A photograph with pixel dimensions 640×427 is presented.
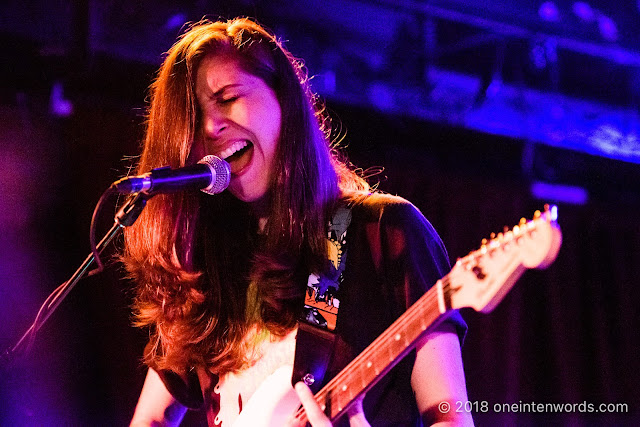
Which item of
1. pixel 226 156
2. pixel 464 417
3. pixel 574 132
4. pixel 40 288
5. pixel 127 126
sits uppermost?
pixel 574 132

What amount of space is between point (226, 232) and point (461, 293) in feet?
3.87

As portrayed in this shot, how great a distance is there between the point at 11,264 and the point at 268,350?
2158mm

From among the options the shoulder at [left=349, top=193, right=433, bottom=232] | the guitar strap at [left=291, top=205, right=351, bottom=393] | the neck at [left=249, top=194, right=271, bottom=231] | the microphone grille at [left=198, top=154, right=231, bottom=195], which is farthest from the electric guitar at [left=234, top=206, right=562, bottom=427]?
the neck at [left=249, top=194, right=271, bottom=231]

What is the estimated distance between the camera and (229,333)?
7.63 ft

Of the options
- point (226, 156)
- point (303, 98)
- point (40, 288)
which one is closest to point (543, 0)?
point (303, 98)

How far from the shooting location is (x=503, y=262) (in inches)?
60.0

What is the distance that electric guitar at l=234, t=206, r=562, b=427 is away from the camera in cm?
144

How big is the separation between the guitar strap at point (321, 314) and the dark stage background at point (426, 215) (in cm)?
155

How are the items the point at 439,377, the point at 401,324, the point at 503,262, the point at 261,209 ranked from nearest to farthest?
the point at 503,262 → the point at 401,324 → the point at 439,377 → the point at 261,209

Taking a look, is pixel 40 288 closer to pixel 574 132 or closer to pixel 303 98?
pixel 303 98

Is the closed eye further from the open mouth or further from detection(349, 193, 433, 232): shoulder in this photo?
detection(349, 193, 433, 232): shoulder

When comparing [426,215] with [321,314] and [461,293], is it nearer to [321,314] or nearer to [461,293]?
[321,314]

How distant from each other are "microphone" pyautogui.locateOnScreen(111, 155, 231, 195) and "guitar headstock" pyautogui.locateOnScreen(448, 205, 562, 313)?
0.69 m

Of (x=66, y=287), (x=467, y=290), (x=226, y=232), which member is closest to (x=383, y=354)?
(x=467, y=290)
